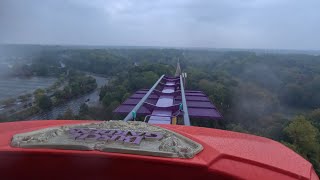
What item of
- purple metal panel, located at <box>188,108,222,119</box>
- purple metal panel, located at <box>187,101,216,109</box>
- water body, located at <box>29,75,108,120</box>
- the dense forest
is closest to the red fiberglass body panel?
purple metal panel, located at <box>188,108,222,119</box>

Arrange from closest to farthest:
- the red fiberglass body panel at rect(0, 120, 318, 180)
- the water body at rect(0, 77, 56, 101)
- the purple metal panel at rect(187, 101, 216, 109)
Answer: the red fiberglass body panel at rect(0, 120, 318, 180) < the purple metal panel at rect(187, 101, 216, 109) < the water body at rect(0, 77, 56, 101)

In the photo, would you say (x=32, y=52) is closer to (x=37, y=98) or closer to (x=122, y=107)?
(x=37, y=98)

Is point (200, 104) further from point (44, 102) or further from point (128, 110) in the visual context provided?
point (44, 102)

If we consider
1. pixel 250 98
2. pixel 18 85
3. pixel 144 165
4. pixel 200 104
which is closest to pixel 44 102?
pixel 18 85

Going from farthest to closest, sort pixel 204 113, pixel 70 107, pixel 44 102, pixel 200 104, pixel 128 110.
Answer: pixel 70 107 → pixel 44 102 → pixel 200 104 → pixel 128 110 → pixel 204 113

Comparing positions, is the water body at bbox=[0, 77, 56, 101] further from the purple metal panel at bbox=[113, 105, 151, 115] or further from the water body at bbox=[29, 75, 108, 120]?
the purple metal panel at bbox=[113, 105, 151, 115]

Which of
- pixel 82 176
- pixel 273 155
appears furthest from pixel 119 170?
pixel 273 155

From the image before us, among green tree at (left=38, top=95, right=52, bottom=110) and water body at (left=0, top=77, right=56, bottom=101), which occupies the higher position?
water body at (left=0, top=77, right=56, bottom=101)

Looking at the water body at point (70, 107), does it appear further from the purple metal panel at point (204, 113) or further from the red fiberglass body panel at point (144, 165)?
the red fiberglass body panel at point (144, 165)
